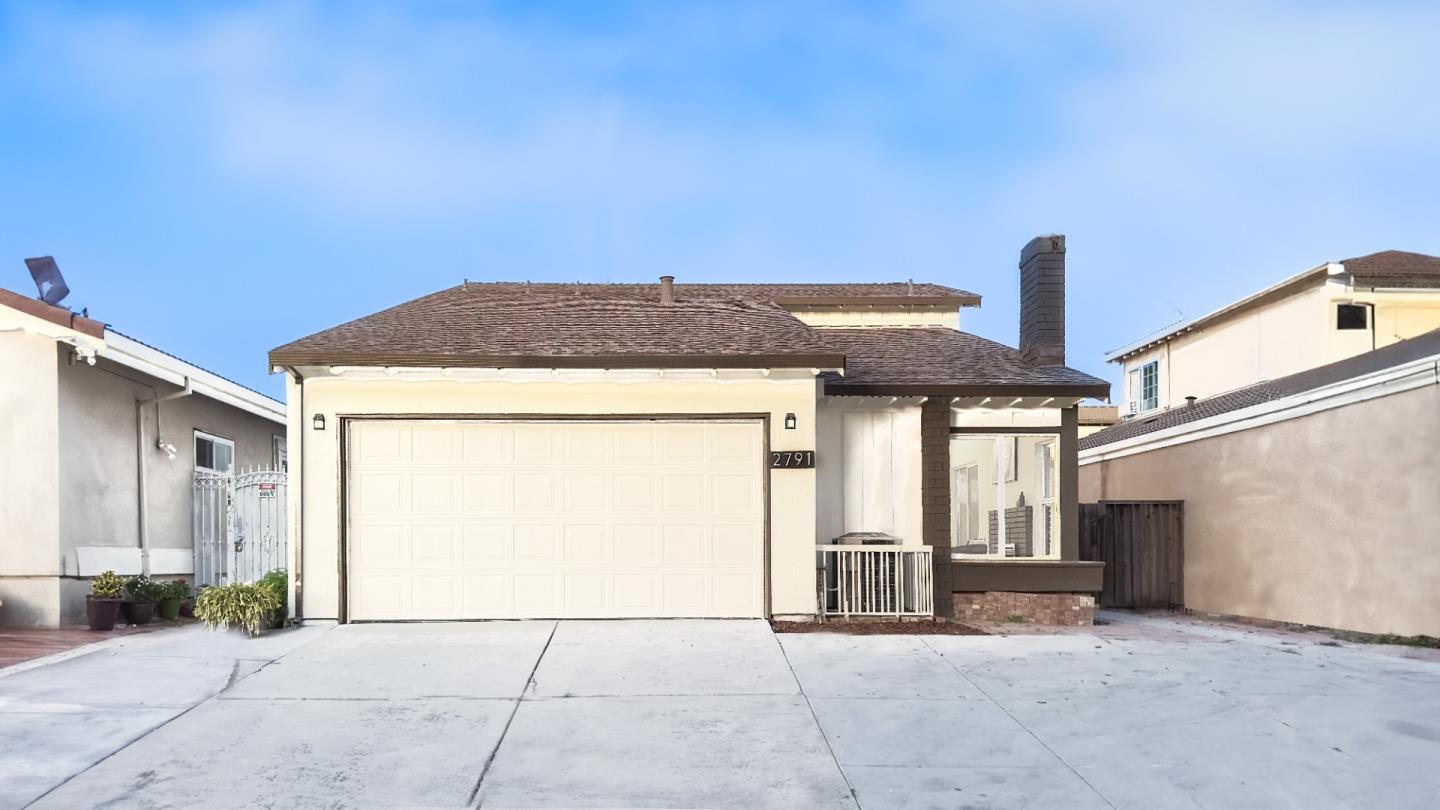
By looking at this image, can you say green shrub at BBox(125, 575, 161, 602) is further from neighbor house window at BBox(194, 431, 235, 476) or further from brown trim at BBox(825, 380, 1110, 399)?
brown trim at BBox(825, 380, 1110, 399)

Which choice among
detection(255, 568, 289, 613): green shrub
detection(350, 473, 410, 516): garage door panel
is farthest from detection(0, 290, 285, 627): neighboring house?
detection(350, 473, 410, 516): garage door panel

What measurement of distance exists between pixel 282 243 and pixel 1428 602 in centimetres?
2102

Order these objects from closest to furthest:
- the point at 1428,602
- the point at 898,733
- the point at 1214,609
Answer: the point at 898,733 < the point at 1428,602 < the point at 1214,609

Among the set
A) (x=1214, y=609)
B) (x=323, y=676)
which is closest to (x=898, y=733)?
(x=323, y=676)

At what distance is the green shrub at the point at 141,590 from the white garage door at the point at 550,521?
316 cm

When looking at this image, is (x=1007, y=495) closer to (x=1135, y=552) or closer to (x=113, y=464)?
(x=1135, y=552)

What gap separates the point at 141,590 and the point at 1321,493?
1404cm

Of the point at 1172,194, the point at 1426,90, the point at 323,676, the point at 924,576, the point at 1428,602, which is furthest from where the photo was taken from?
the point at 1172,194

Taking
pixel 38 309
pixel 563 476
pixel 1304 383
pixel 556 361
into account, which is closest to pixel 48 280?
pixel 38 309

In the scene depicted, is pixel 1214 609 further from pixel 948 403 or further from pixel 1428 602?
pixel 948 403

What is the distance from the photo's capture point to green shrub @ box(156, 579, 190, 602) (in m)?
12.9

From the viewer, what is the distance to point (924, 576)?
12.3m

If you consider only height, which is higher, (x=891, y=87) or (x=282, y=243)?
(x=891, y=87)

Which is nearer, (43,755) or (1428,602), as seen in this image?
(43,755)
